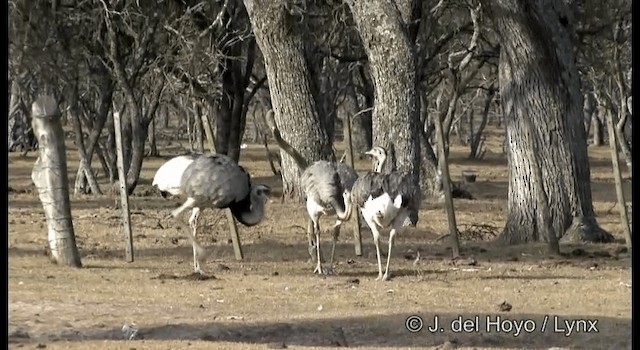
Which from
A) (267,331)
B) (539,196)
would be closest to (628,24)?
(539,196)

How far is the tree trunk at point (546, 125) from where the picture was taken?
15992mm

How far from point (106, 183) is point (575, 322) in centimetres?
2053

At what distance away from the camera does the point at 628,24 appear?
31172mm

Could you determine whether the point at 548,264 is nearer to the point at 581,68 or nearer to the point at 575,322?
the point at 575,322

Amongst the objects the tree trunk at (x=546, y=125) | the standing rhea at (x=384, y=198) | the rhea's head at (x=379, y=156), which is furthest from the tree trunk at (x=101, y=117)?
the standing rhea at (x=384, y=198)

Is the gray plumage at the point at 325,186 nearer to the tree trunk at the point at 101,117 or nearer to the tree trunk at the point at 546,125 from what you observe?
the tree trunk at the point at 546,125

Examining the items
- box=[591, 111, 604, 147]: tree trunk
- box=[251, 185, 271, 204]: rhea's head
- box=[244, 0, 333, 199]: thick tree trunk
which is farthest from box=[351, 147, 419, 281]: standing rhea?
box=[591, 111, 604, 147]: tree trunk

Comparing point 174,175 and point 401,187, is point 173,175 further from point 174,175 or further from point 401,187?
point 401,187

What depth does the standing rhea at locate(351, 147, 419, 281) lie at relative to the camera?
1255 cm

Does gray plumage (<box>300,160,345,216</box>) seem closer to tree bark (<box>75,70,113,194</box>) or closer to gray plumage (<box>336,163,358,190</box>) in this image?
gray plumage (<box>336,163,358,190</box>)

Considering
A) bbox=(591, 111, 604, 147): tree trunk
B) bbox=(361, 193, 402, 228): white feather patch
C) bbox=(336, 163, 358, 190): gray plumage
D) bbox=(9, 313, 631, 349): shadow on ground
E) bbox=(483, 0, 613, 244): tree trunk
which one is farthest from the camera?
bbox=(591, 111, 604, 147): tree trunk

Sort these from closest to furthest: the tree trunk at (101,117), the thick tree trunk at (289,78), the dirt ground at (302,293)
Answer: the dirt ground at (302,293), the thick tree trunk at (289,78), the tree trunk at (101,117)

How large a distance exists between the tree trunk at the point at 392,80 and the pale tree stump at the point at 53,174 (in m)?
4.98

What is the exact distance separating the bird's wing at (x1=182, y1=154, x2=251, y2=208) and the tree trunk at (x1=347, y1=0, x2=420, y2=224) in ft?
12.9
